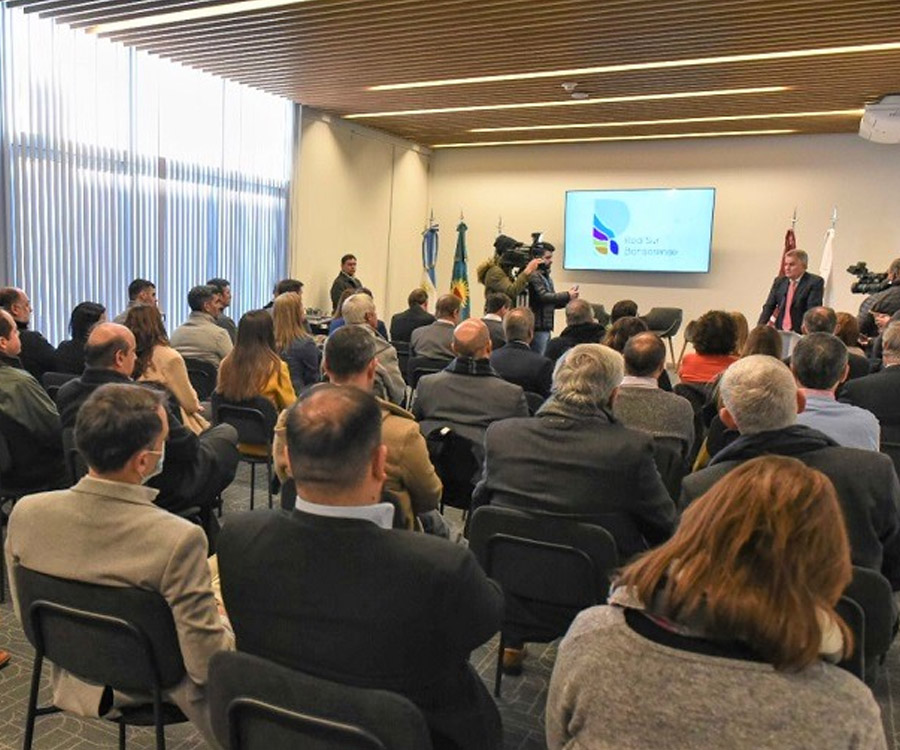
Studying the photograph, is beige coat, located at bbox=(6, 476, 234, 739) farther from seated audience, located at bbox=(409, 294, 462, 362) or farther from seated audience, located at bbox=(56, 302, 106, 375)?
seated audience, located at bbox=(409, 294, 462, 362)

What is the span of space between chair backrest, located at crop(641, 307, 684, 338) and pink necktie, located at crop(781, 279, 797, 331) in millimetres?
3159

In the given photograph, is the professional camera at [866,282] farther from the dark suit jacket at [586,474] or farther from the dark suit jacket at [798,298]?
the dark suit jacket at [586,474]

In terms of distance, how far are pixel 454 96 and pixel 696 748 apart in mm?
8661

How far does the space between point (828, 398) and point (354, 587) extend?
7.68 ft

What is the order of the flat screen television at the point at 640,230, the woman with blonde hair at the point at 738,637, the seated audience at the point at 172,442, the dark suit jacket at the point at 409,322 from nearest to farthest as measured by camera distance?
the woman with blonde hair at the point at 738,637 → the seated audience at the point at 172,442 → the dark suit jacket at the point at 409,322 → the flat screen television at the point at 640,230

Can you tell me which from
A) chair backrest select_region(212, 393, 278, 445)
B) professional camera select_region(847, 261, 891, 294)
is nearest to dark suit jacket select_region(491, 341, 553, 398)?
chair backrest select_region(212, 393, 278, 445)

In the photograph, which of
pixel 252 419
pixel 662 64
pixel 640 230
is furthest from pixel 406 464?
pixel 640 230

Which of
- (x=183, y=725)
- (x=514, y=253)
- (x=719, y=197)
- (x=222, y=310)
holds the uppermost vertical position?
(x=719, y=197)

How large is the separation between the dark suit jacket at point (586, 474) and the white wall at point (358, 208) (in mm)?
8369

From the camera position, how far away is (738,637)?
1.10m

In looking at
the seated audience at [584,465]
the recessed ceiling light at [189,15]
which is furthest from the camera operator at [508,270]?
the seated audience at [584,465]

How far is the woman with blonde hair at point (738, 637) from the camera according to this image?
1.09 metres

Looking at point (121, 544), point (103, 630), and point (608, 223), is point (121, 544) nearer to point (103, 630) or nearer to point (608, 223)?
point (103, 630)

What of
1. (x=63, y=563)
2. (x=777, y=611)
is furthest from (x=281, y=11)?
(x=777, y=611)
